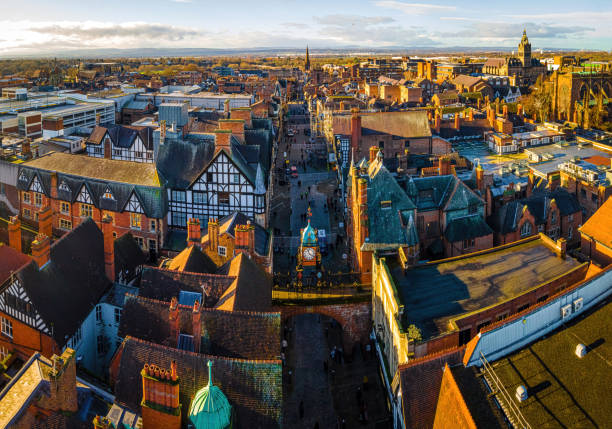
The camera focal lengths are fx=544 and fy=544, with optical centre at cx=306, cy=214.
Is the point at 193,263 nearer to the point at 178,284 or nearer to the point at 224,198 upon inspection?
the point at 178,284

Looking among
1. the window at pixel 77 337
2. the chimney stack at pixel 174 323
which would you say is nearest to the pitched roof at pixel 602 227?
the chimney stack at pixel 174 323

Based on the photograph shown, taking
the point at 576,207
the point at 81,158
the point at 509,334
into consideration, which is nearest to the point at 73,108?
the point at 81,158

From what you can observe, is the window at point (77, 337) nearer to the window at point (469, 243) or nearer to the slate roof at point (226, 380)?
the slate roof at point (226, 380)

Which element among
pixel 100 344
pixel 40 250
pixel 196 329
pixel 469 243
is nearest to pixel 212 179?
pixel 100 344

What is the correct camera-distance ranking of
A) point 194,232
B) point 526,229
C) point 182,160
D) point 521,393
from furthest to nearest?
point 182,160 → point 526,229 → point 194,232 → point 521,393

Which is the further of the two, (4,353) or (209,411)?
(4,353)
